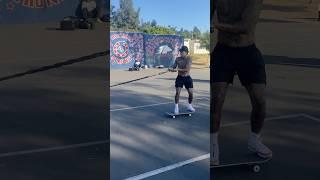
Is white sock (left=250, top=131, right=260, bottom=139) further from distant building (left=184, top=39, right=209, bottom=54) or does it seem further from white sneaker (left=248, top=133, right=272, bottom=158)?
distant building (left=184, top=39, right=209, bottom=54)

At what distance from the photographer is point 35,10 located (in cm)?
233

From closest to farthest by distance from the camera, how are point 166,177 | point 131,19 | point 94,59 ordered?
point 131,19 < point 94,59 < point 166,177

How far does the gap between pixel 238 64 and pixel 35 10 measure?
1.09 metres

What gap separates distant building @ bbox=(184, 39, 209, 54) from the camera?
2.34 meters

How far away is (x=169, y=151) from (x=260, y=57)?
2.35 ft

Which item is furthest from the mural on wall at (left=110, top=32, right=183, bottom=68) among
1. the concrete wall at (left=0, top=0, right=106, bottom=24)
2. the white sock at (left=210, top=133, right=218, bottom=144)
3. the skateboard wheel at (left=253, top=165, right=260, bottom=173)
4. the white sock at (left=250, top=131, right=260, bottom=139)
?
the skateboard wheel at (left=253, top=165, right=260, bottom=173)

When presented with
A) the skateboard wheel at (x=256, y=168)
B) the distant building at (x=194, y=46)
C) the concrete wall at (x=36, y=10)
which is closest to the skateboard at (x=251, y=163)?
the skateboard wheel at (x=256, y=168)

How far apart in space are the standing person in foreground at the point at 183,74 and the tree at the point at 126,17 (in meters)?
0.27

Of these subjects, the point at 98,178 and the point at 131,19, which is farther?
the point at 98,178

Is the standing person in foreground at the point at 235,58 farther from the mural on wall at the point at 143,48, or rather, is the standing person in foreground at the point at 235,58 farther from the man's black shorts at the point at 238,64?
the mural on wall at the point at 143,48

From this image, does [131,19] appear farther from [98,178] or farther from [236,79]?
[98,178]

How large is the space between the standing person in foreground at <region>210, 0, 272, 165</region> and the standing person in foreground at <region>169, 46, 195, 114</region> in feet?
0.50

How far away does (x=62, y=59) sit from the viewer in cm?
238

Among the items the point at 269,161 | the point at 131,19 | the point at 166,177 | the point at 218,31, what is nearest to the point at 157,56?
the point at 131,19
